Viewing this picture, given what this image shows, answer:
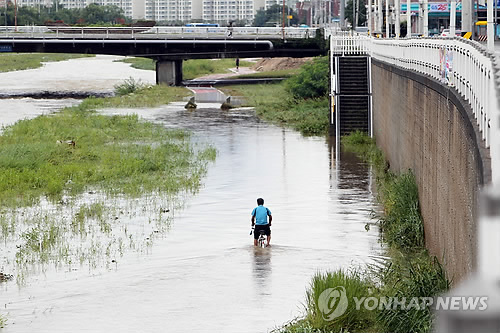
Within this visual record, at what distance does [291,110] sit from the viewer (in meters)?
52.8

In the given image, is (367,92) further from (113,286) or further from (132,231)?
(113,286)

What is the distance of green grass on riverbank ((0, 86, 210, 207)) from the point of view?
26250mm

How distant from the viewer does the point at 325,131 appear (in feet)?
143

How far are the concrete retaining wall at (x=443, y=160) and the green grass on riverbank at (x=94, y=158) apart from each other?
690 centimetres

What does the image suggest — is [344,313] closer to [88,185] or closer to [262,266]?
[262,266]

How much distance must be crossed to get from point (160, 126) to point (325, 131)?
8.24 meters

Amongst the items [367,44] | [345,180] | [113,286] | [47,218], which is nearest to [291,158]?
[345,180]

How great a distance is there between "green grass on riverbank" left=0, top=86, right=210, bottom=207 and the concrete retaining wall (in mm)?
6904

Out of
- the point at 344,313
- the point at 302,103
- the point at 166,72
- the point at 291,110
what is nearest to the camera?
the point at 344,313

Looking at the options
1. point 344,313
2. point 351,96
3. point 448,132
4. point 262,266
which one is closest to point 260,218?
point 262,266

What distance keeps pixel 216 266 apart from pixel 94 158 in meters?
17.3

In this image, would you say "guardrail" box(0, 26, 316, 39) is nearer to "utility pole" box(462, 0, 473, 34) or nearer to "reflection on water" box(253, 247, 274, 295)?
"utility pole" box(462, 0, 473, 34)

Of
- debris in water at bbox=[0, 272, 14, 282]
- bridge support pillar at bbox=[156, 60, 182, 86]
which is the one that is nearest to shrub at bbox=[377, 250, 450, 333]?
debris in water at bbox=[0, 272, 14, 282]

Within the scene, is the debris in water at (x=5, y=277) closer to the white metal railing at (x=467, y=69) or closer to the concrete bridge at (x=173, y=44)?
the white metal railing at (x=467, y=69)
